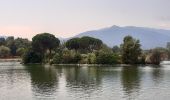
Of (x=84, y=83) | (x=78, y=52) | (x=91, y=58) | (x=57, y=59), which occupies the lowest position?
(x=84, y=83)

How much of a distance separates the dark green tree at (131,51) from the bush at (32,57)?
49.7 m

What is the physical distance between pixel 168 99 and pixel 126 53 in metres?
102

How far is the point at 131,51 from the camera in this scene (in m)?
150

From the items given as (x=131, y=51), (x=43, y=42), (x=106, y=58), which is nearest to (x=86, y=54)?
(x=106, y=58)

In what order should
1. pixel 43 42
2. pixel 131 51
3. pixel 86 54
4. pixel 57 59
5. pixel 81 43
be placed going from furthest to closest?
pixel 81 43 → pixel 43 42 → pixel 86 54 → pixel 57 59 → pixel 131 51

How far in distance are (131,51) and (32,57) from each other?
55.6 meters

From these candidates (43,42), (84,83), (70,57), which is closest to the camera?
(84,83)

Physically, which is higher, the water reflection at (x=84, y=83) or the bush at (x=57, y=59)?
the bush at (x=57, y=59)

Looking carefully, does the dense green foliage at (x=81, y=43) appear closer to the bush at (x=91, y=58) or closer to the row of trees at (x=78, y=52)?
the row of trees at (x=78, y=52)

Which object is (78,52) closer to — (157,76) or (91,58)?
(91,58)

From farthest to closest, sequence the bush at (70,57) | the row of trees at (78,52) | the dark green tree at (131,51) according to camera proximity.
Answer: the bush at (70,57)
the row of trees at (78,52)
the dark green tree at (131,51)

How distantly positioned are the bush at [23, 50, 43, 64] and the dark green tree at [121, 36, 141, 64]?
49.7 meters

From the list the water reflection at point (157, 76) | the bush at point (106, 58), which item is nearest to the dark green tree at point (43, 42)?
the bush at point (106, 58)

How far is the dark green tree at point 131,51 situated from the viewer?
150250mm
